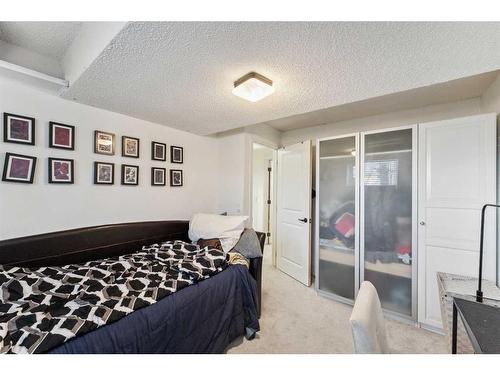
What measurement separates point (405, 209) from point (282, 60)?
Answer: 1.87 meters

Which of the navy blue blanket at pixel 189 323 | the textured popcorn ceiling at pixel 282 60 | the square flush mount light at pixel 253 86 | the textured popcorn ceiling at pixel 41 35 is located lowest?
the navy blue blanket at pixel 189 323

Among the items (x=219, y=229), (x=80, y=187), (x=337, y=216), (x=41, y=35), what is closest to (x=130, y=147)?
(x=80, y=187)

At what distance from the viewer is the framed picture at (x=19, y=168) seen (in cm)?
148

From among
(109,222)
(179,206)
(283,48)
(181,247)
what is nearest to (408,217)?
(283,48)

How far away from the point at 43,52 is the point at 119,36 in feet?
4.09

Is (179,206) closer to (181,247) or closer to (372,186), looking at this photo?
(181,247)

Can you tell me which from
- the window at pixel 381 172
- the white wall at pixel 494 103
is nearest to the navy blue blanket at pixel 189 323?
the window at pixel 381 172

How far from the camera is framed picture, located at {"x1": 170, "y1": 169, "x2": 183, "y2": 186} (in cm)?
257

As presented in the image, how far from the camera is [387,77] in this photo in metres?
1.35

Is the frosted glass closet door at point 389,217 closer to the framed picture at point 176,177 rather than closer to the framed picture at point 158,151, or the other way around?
the framed picture at point 176,177

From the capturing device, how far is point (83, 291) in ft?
4.27

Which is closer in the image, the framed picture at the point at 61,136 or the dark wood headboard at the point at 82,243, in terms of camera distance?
the dark wood headboard at the point at 82,243

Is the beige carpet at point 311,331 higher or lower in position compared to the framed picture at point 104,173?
lower

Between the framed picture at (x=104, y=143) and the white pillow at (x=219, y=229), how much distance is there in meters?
1.13
